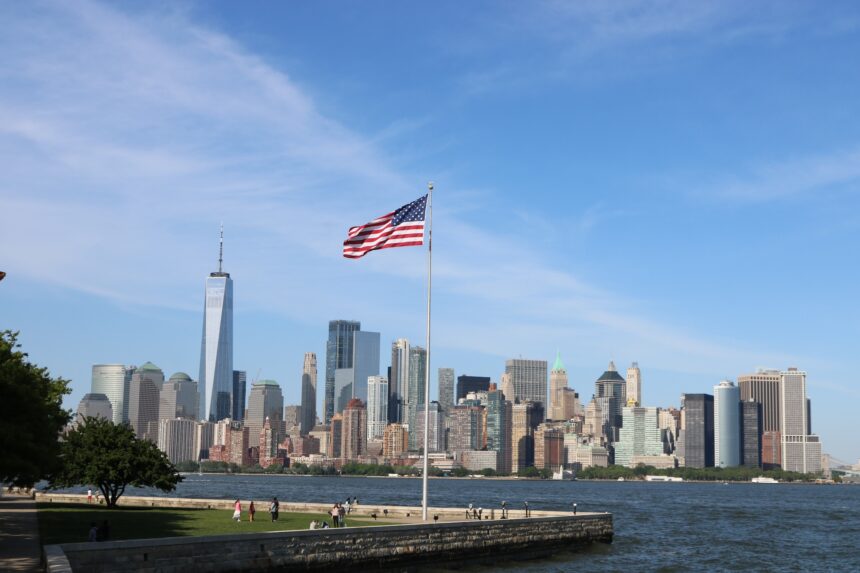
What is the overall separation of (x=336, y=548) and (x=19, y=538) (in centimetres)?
1434

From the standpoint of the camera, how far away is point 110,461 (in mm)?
71312

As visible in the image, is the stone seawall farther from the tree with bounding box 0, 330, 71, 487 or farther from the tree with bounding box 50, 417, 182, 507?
the tree with bounding box 50, 417, 182, 507

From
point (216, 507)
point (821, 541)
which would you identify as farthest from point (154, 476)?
point (821, 541)

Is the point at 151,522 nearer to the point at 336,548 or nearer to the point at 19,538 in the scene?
the point at 19,538

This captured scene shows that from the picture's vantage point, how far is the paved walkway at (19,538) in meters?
37.4

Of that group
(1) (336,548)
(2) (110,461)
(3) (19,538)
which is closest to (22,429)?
(3) (19,538)

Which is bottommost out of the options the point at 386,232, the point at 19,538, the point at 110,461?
the point at 19,538

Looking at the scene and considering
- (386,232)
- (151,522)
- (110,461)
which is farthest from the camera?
(110,461)

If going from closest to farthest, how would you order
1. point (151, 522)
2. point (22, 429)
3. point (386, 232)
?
1. point (22, 429)
2. point (386, 232)
3. point (151, 522)

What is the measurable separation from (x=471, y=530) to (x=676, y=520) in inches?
2392

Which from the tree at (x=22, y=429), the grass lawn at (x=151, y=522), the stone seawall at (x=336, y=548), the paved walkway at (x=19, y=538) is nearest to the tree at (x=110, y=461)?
the grass lawn at (x=151, y=522)

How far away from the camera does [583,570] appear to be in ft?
179

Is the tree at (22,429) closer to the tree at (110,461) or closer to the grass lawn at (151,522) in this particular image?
the grass lawn at (151,522)

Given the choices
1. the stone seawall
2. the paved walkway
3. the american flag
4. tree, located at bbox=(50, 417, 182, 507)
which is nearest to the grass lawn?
the paved walkway
